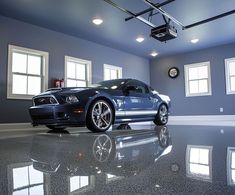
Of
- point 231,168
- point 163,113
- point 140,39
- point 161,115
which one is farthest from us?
point 140,39

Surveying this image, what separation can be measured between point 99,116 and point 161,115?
89.1 inches

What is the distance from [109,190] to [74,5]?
17.4ft

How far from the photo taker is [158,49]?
960cm

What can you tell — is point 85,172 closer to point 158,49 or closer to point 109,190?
point 109,190

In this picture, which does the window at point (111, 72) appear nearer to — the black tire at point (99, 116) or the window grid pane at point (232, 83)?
the window grid pane at point (232, 83)

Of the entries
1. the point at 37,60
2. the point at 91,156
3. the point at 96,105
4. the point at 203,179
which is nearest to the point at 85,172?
the point at 91,156

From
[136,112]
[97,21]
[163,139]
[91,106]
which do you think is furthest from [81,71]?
[163,139]

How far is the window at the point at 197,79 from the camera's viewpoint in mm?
9784

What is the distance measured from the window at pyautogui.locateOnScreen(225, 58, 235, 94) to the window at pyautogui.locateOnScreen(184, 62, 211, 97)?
0.71 m

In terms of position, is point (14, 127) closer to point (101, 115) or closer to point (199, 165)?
point (101, 115)

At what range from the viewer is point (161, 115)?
5715 mm

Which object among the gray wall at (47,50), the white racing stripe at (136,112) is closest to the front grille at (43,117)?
the white racing stripe at (136,112)

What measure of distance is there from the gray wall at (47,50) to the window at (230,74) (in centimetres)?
411

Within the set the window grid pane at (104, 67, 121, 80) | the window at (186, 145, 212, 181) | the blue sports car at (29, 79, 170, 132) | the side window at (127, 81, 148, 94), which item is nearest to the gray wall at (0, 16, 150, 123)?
the window grid pane at (104, 67, 121, 80)
